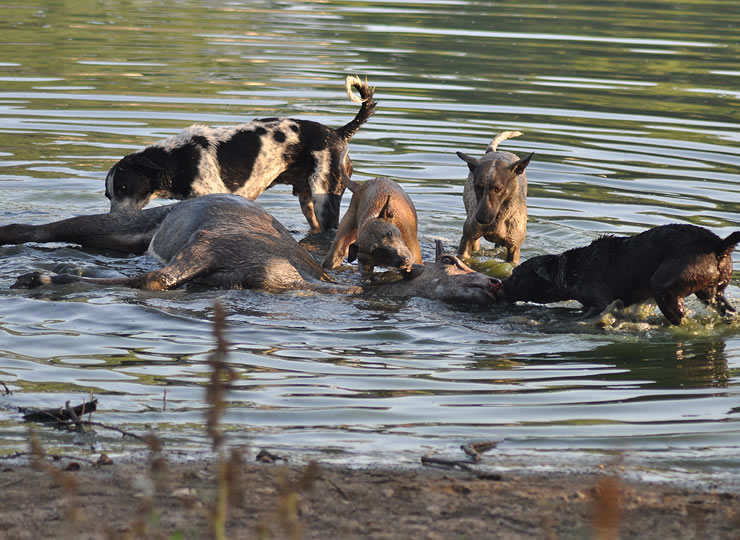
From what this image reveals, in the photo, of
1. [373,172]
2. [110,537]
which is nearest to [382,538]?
[110,537]

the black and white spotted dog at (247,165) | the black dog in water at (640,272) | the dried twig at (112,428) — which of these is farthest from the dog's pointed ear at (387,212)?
the dried twig at (112,428)

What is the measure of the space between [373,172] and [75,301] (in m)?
6.44

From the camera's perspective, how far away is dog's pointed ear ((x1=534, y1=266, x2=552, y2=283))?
9.09m

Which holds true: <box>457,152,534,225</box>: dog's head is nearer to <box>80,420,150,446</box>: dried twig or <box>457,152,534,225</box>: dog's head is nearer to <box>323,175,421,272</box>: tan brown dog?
<box>323,175,421,272</box>: tan brown dog

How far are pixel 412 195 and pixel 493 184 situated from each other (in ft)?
10.8

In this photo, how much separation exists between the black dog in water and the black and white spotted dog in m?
3.43

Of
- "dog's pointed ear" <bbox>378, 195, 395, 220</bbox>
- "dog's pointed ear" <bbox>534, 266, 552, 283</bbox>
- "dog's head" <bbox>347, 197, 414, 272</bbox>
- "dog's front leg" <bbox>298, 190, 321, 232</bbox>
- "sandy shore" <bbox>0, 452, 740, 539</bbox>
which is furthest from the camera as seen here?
"dog's front leg" <bbox>298, 190, 321, 232</bbox>

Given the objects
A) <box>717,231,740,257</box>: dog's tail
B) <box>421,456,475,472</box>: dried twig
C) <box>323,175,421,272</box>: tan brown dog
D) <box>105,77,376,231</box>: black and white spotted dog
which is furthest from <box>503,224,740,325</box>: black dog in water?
<box>105,77,376,231</box>: black and white spotted dog

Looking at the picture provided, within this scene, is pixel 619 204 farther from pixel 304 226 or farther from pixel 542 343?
pixel 542 343

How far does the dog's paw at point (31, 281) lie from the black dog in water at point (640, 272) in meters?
3.75

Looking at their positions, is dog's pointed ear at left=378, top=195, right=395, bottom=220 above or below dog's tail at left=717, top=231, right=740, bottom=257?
below

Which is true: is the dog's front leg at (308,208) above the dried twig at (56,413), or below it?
below

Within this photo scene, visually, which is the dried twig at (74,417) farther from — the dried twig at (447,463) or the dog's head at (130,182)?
the dog's head at (130,182)

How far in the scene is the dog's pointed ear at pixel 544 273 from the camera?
29.8 feet
